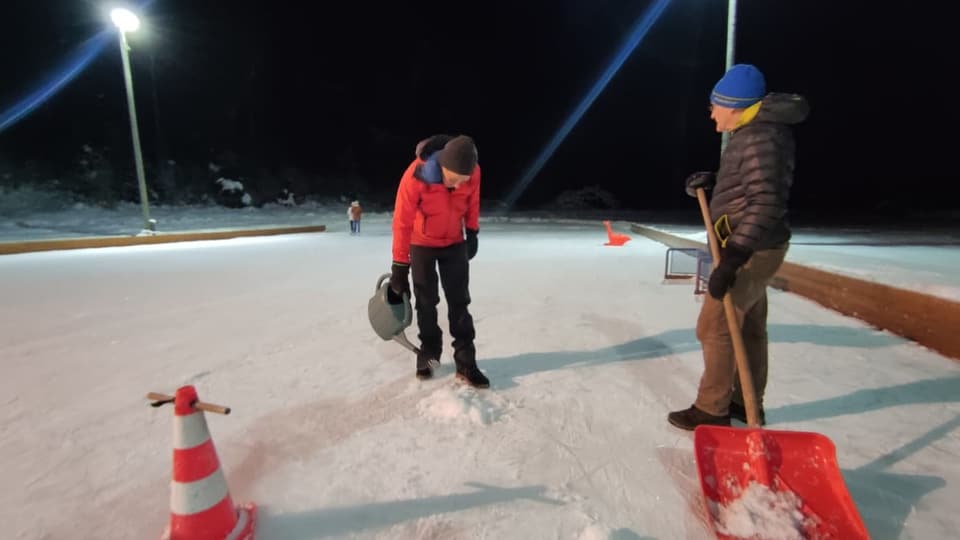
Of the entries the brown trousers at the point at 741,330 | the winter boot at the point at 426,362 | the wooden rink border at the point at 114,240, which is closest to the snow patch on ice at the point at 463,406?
the winter boot at the point at 426,362

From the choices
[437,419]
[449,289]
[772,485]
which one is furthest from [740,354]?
[449,289]

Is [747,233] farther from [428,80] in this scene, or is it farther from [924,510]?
[428,80]

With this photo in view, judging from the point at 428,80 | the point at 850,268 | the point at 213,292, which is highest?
the point at 428,80

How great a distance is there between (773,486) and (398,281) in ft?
7.25

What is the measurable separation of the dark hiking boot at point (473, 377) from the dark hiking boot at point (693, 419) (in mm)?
1148

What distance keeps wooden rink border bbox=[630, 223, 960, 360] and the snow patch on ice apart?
3.34m

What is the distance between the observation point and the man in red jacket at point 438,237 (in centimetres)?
287

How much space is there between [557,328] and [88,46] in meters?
32.4

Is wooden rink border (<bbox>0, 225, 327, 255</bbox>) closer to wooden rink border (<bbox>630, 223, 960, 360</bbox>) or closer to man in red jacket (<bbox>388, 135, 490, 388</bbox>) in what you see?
man in red jacket (<bbox>388, 135, 490, 388</bbox>)

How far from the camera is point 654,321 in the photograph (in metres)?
4.85

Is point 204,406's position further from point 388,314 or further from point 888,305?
point 888,305

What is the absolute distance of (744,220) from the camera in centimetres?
221

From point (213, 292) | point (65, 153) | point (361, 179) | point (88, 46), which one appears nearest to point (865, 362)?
point (213, 292)

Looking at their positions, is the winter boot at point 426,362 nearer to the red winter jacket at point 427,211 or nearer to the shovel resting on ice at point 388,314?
the shovel resting on ice at point 388,314
